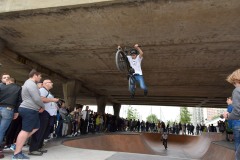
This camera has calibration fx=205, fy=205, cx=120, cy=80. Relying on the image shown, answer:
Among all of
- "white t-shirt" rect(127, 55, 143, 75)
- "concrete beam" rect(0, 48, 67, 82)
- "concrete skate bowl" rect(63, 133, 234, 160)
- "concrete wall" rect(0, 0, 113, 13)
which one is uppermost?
"concrete wall" rect(0, 0, 113, 13)

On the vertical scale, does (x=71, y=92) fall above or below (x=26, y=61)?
below

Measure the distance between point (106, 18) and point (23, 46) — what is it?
21.4 feet

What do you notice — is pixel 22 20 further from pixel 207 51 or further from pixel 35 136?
pixel 207 51

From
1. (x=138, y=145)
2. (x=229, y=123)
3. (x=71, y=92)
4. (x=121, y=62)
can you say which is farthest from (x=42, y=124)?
(x=71, y=92)

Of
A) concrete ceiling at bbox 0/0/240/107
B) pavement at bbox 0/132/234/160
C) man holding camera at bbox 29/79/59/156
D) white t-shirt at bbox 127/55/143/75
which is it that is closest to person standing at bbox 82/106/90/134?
pavement at bbox 0/132/234/160

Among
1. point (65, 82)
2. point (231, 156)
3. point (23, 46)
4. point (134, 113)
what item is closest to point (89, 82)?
point (65, 82)

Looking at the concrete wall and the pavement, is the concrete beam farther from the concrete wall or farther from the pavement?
the pavement

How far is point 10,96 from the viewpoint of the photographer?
195 inches

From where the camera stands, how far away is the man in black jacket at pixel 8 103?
480 centimetres

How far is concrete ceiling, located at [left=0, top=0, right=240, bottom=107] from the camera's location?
8250 mm

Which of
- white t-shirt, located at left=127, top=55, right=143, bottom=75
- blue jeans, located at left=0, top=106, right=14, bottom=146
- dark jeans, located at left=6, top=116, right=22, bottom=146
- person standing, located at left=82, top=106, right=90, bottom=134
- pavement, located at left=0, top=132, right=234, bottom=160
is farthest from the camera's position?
person standing, located at left=82, top=106, right=90, bottom=134

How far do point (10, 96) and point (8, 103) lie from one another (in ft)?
0.59

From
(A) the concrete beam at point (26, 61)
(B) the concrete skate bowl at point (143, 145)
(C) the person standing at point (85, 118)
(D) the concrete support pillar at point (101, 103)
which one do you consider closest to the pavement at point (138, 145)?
(B) the concrete skate bowl at point (143, 145)

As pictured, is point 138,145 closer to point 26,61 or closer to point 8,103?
point 26,61
